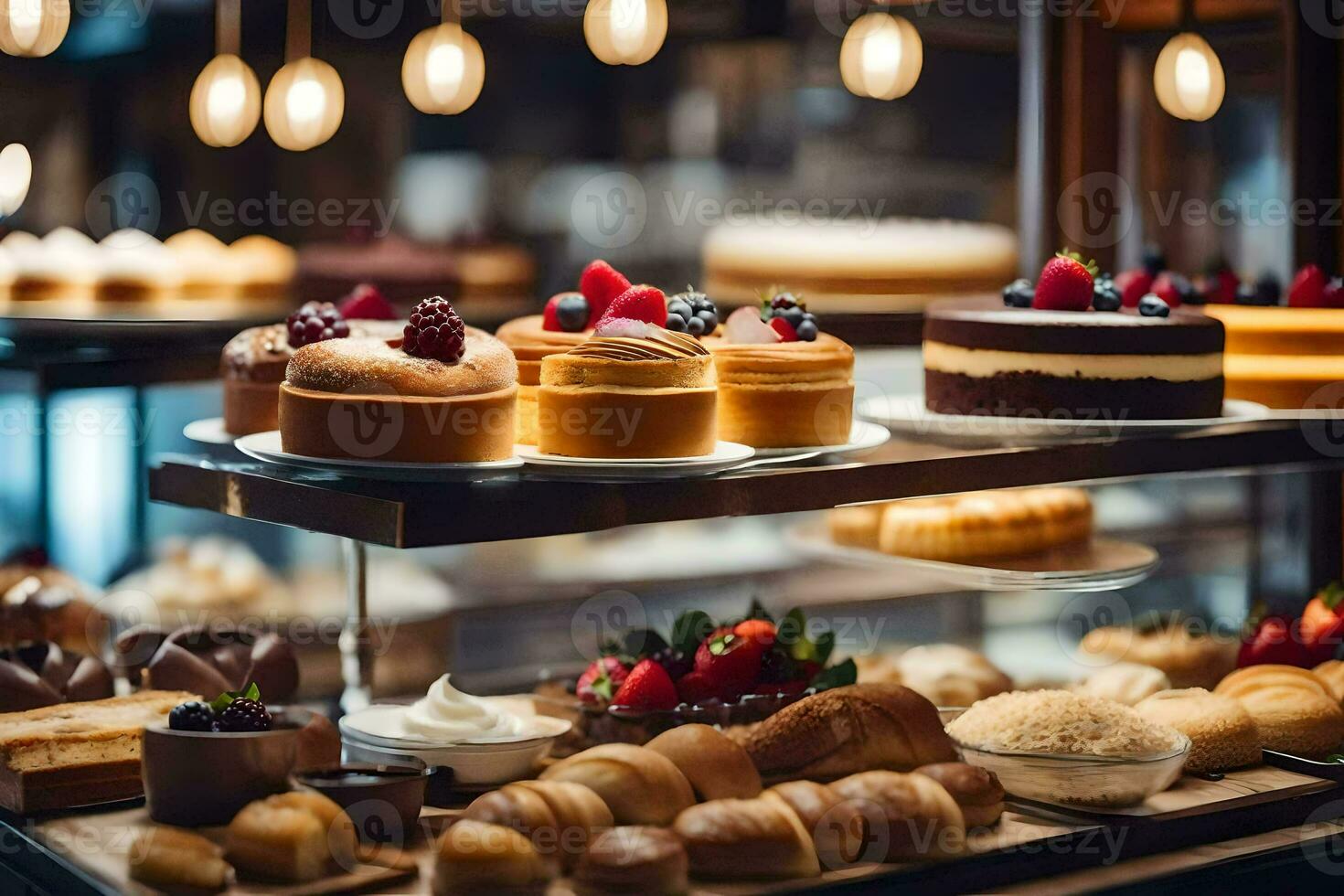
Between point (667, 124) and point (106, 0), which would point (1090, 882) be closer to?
point (667, 124)

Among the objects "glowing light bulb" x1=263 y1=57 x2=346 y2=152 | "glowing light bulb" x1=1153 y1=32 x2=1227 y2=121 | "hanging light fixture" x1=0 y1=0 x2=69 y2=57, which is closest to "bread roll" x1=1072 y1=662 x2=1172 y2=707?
"glowing light bulb" x1=1153 y1=32 x2=1227 y2=121

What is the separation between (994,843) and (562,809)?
705 millimetres

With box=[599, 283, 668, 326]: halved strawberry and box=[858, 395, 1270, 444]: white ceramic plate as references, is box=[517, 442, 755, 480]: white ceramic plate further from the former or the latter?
box=[858, 395, 1270, 444]: white ceramic plate

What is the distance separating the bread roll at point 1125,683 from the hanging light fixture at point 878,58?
6.11 feet

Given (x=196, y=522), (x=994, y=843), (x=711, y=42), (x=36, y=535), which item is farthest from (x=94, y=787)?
(x=711, y=42)

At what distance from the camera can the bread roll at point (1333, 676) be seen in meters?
3.40

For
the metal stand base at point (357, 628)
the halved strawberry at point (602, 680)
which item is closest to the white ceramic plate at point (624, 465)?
the halved strawberry at point (602, 680)

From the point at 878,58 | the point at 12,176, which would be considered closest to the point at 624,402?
the point at 878,58

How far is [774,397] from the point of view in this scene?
2.72 metres

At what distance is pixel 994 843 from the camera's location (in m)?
2.63

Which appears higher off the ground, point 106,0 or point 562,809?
point 106,0

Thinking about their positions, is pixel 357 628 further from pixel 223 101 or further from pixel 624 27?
pixel 223 101

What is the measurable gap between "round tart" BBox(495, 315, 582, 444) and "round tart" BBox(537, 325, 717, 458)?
0.11m

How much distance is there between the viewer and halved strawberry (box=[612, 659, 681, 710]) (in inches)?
113
